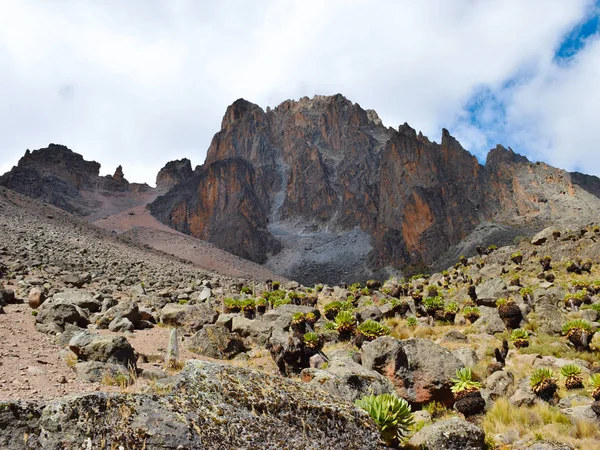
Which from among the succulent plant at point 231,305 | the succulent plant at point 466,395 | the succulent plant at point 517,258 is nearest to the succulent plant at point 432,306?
the succulent plant at point 231,305

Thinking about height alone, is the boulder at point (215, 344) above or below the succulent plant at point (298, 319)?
below

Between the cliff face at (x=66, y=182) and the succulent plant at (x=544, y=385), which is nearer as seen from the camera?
the succulent plant at (x=544, y=385)

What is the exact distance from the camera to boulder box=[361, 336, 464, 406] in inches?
401

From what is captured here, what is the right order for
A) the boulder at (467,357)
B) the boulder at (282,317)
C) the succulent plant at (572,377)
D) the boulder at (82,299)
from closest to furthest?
the succulent plant at (572,377) → the boulder at (467,357) → the boulder at (82,299) → the boulder at (282,317)

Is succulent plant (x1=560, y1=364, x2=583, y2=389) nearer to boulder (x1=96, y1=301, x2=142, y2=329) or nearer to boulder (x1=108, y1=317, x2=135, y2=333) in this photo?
boulder (x1=108, y1=317, x2=135, y2=333)

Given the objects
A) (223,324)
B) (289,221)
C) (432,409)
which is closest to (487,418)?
(432,409)

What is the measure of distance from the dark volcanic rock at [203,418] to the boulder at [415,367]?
553 cm

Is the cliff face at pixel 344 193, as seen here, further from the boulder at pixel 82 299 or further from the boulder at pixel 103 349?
the boulder at pixel 103 349

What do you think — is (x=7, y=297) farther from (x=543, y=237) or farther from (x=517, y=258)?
(x=543, y=237)

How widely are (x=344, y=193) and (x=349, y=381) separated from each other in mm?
122123

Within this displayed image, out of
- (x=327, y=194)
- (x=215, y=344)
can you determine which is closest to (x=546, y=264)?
(x=215, y=344)

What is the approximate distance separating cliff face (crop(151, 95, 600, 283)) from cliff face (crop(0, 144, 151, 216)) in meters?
27.6

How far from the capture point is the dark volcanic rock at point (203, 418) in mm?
3766

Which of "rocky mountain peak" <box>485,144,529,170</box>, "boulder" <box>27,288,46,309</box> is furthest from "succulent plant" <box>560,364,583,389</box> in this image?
"rocky mountain peak" <box>485,144,529,170</box>
